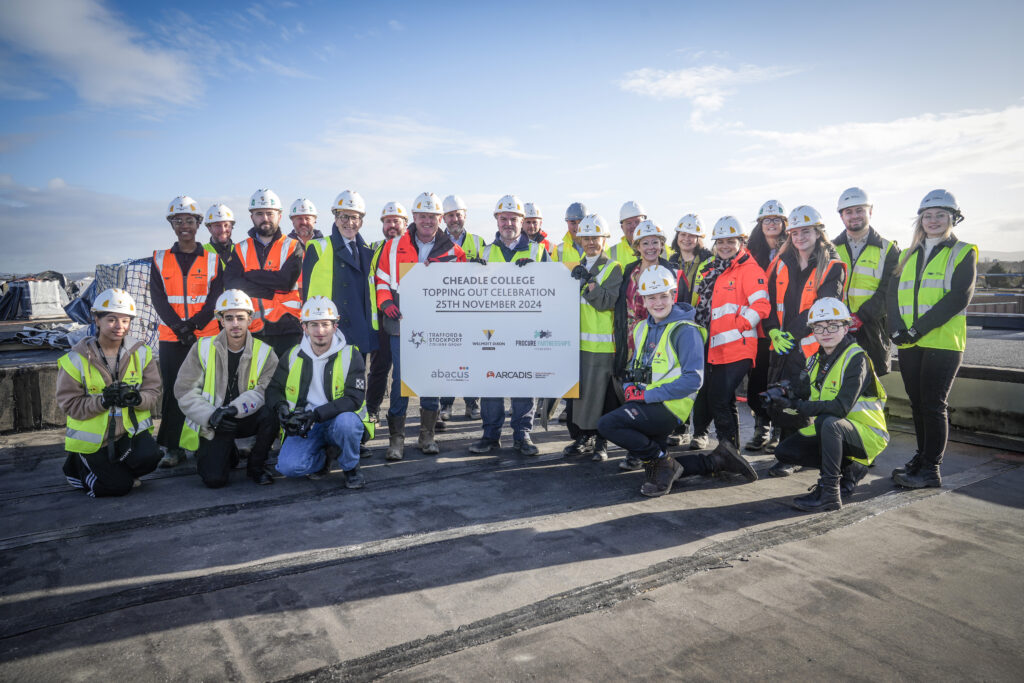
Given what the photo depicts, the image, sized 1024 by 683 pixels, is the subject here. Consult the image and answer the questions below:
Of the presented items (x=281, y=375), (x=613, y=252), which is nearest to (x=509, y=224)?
(x=613, y=252)

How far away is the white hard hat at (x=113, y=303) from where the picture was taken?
16.9 feet

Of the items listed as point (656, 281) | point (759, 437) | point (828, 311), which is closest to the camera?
point (828, 311)

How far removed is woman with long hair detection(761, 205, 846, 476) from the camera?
5695 millimetres

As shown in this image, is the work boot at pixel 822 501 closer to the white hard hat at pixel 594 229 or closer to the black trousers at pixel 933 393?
the black trousers at pixel 933 393

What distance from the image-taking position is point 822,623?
10.2 feet

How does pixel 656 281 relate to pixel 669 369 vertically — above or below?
above

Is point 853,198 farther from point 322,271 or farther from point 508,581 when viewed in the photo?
point 322,271

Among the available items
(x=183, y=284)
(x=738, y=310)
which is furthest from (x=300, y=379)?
(x=738, y=310)

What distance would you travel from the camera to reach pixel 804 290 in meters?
5.87

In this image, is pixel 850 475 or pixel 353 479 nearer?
pixel 850 475

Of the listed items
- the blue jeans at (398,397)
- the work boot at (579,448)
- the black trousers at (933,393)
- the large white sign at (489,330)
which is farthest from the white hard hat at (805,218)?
the blue jeans at (398,397)

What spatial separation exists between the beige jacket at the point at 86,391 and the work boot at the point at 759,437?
5.75 meters

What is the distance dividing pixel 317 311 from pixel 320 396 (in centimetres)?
75

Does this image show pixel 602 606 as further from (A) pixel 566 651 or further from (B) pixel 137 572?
(B) pixel 137 572
